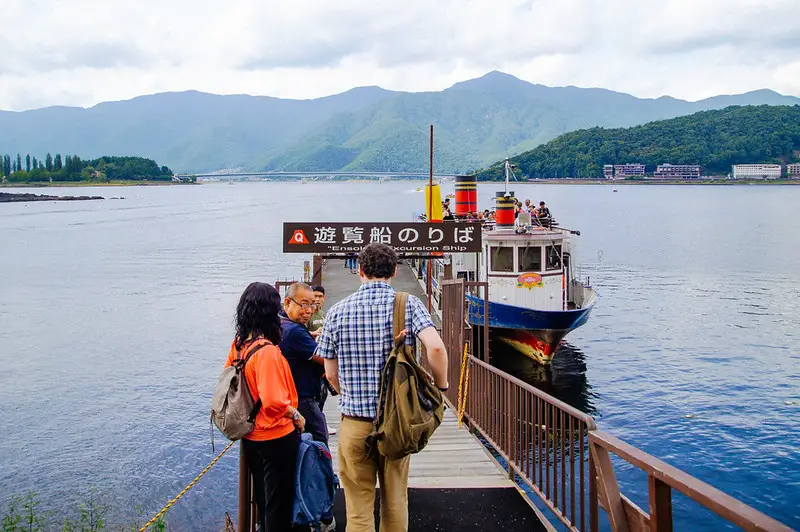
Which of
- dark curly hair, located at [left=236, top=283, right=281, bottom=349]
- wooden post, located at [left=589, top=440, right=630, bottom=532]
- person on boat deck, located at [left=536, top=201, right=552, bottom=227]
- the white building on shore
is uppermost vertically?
the white building on shore

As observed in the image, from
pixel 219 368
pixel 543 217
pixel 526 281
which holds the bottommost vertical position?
pixel 219 368

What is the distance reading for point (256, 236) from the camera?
7838 centimetres

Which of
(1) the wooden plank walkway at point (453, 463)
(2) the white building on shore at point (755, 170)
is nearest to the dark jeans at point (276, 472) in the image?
(1) the wooden plank walkway at point (453, 463)

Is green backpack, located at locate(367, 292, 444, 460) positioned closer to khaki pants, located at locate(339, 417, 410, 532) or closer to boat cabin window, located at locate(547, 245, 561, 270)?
khaki pants, located at locate(339, 417, 410, 532)

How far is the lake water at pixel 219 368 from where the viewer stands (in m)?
15.6

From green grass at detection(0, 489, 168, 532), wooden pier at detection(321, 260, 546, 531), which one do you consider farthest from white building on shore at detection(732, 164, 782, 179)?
wooden pier at detection(321, 260, 546, 531)

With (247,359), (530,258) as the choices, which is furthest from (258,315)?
(530,258)

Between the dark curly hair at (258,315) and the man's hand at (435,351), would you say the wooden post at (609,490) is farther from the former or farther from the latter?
the dark curly hair at (258,315)

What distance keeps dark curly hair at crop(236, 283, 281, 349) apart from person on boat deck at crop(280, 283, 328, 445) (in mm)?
503

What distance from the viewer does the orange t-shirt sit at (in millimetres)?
4828

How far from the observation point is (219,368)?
2531 cm

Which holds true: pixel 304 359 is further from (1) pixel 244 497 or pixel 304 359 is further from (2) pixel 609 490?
(2) pixel 609 490

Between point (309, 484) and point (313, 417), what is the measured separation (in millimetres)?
735

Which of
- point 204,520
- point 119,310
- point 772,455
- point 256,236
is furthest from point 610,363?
point 256,236
